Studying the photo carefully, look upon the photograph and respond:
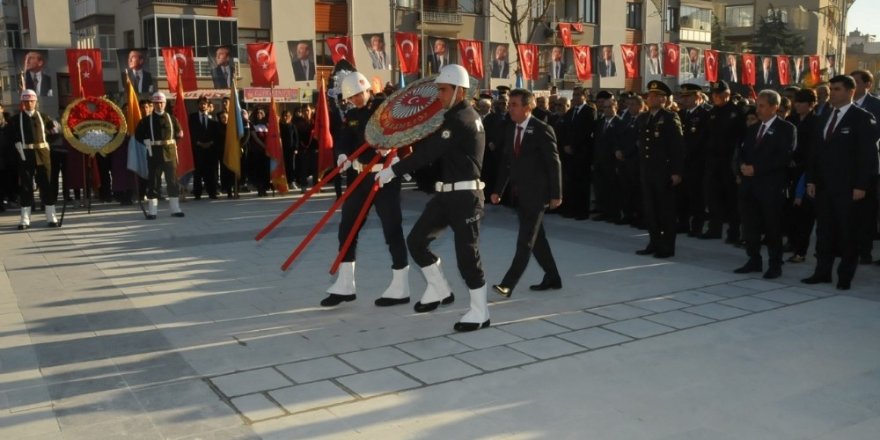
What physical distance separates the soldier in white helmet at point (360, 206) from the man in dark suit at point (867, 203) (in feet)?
14.6

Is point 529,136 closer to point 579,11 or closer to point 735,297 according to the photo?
point 735,297

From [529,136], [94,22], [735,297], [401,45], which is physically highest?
[94,22]

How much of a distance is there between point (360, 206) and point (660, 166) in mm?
3918

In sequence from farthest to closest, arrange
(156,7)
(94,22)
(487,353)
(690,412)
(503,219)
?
(94,22), (156,7), (503,219), (487,353), (690,412)

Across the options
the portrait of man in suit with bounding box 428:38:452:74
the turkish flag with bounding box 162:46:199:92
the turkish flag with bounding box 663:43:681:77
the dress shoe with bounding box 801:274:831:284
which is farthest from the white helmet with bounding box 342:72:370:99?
the turkish flag with bounding box 663:43:681:77

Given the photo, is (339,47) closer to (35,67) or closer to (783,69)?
(35,67)

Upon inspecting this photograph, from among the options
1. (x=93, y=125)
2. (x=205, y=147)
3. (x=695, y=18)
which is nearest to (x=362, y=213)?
(x=93, y=125)

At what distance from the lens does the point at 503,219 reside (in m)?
12.5

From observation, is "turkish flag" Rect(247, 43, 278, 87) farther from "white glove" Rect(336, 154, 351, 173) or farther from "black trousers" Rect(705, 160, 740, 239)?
"white glove" Rect(336, 154, 351, 173)

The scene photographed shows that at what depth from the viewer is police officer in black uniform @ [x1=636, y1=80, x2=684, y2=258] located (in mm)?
9016

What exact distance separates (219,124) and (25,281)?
303 inches

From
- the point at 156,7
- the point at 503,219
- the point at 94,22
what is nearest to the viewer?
the point at 503,219

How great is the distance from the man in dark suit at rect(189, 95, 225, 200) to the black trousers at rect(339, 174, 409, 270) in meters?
9.03

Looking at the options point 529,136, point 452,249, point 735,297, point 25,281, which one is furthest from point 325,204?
point 735,297
